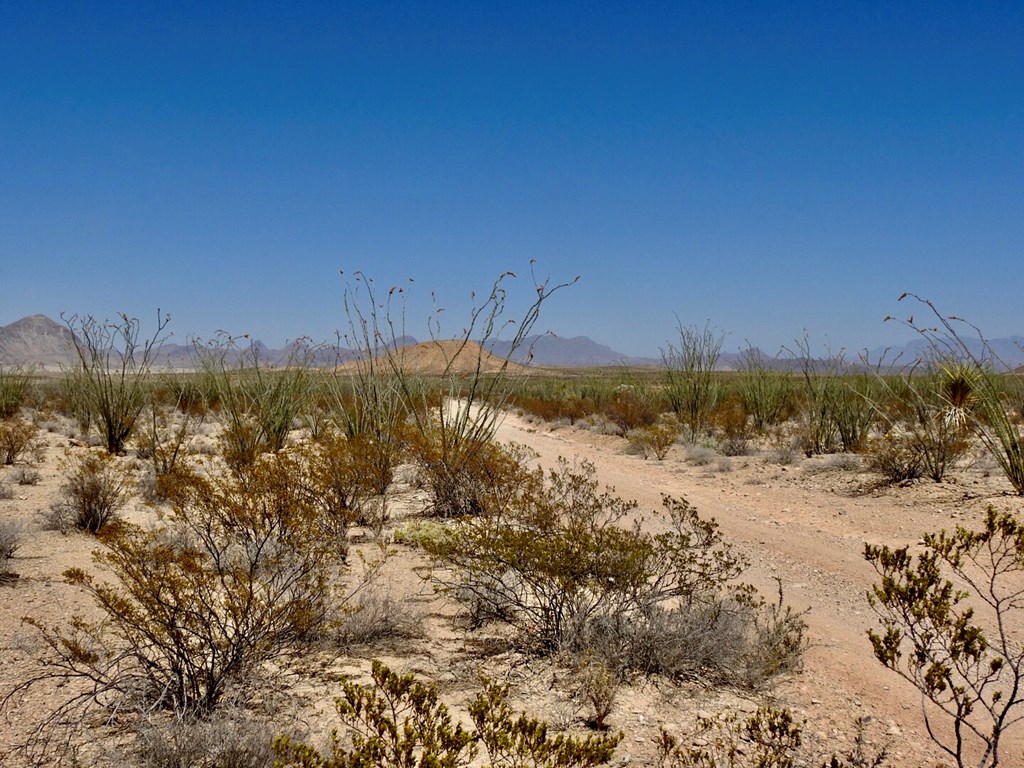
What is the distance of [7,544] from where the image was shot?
6.15 meters

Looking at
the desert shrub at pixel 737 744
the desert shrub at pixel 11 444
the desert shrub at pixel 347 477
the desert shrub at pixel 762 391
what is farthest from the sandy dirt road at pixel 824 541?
the desert shrub at pixel 11 444

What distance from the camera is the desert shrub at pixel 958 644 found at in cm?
284

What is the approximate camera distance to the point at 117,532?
3.99m

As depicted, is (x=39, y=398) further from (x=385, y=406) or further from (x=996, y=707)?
(x=996, y=707)

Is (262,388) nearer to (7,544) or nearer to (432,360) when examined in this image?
(432,360)

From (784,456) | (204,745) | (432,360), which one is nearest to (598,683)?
(204,745)

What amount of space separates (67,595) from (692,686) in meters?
4.89

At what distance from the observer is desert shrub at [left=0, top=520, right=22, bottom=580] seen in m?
5.96

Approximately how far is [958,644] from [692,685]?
1.52m

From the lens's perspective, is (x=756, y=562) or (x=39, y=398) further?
(x=39, y=398)

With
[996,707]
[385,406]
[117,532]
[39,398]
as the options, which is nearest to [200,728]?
[117,532]

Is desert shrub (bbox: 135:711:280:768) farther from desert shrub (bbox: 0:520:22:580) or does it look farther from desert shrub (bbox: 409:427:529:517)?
desert shrub (bbox: 409:427:529:517)

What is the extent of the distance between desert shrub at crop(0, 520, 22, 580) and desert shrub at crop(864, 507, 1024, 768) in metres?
6.66

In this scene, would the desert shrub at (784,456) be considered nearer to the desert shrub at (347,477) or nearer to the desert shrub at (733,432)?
the desert shrub at (733,432)
